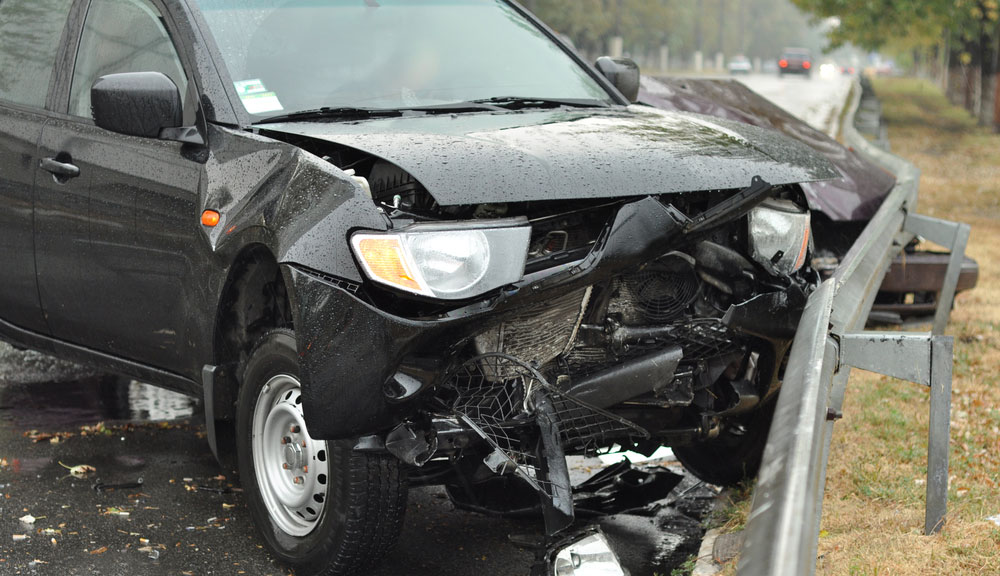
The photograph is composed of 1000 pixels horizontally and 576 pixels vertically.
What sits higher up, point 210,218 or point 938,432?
point 210,218

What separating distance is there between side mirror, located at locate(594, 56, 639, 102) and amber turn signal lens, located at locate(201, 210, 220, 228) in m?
2.27

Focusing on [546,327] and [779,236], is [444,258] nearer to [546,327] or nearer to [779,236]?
[546,327]

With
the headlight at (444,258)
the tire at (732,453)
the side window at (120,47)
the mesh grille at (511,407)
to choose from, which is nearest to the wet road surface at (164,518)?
the tire at (732,453)

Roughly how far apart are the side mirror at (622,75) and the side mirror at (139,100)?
2182 mm

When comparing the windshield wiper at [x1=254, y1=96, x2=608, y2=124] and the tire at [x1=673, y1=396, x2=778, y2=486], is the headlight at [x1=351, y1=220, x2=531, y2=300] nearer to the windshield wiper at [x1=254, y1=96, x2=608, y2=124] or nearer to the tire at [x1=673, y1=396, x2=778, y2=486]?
the windshield wiper at [x1=254, y1=96, x2=608, y2=124]

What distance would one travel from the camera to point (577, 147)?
3660mm

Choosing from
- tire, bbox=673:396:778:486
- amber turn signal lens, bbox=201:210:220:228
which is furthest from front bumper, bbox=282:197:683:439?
tire, bbox=673:396:778:486

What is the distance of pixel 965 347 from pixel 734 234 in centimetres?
372

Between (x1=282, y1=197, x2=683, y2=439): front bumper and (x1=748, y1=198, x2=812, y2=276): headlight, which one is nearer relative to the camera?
(x1=282, y1=197, x2=683, y2=439): front bumper

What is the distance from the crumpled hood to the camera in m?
3.34

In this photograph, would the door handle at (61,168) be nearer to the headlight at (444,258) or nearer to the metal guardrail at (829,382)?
the headlight at (444,258)

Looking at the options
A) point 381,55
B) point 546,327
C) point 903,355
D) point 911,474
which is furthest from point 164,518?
point 911,474

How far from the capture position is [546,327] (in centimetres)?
356

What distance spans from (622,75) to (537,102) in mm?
940
